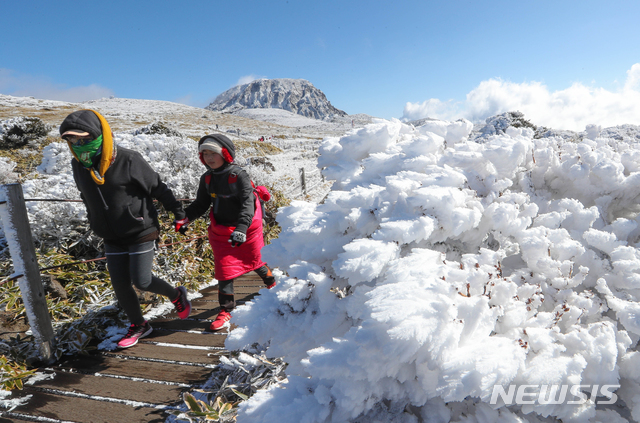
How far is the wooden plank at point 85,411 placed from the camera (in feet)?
5.99

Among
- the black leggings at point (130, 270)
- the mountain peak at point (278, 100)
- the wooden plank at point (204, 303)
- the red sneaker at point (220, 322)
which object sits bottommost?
the wooden plank at point (204, 303)

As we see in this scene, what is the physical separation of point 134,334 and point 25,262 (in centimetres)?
93

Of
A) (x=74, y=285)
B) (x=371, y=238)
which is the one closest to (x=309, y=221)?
(x=371, y=238)

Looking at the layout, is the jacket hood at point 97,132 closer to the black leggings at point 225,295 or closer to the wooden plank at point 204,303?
the black leggings at point 225,295

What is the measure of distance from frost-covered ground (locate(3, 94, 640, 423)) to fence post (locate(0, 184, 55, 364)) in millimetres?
1999

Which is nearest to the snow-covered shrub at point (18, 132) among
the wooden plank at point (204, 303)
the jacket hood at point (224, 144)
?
the wooden plank at point (204, 303)

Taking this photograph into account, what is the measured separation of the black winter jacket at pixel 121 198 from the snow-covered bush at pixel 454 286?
1486mm

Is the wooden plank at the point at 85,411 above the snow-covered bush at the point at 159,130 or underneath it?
underneath

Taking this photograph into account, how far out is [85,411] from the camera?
6.18ft

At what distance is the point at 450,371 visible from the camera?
864mm

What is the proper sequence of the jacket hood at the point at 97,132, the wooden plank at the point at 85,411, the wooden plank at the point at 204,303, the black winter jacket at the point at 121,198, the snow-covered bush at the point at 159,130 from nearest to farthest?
the wooden plank at the point at 85,411, the jacket hood at the point at 97,132, the black winter jacket at the point at 121,198, the wooden plank at the point at 204,303, the snow-covered bush at the point at 159,130

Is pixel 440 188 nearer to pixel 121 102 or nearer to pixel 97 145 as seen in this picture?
pixel 97 145

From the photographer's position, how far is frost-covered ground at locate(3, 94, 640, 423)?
897 millimetres

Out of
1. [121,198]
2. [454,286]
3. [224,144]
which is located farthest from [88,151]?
[454,286]
